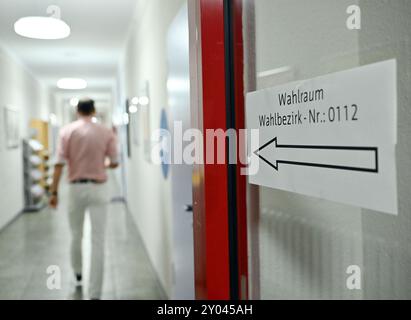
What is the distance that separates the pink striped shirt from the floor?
0.26 m

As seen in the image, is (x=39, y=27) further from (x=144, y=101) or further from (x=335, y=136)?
(x=144, y=101)

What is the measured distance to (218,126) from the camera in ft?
1.92

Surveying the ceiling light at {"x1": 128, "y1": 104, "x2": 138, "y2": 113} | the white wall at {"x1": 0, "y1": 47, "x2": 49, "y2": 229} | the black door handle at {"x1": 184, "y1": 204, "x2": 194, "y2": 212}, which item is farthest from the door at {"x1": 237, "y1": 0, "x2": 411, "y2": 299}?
the ceiling light at {"x1": 128, "y1": 104, "x2": 138, "y2": 113}

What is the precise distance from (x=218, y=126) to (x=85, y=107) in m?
0.99

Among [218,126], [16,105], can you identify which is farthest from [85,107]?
[218,126]

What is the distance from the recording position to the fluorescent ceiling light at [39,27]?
2.70 feet

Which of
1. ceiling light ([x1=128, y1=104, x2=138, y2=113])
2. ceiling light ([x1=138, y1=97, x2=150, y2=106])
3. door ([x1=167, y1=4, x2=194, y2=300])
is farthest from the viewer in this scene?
ceiling light ([x1=138, y1=97, x2=150, y2=106])

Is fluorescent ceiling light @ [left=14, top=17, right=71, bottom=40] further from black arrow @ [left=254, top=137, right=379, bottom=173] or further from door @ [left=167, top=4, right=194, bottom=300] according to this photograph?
black arrow @ [left=254, top=137, right=379, bottom=173]

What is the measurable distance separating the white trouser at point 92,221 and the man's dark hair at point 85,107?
0.31m

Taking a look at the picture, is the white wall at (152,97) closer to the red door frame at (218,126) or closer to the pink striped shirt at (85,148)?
the pink striped shirt at (85,148)

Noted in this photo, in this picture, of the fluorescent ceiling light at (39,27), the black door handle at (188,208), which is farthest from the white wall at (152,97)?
the fluorescent ceiling light at (39,27)

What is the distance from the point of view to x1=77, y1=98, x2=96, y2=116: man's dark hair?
1437 mm

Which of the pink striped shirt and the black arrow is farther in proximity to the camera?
the pink striped shirt
